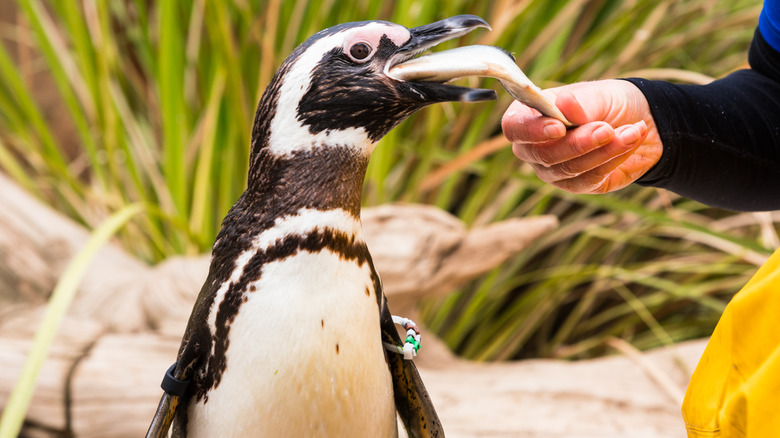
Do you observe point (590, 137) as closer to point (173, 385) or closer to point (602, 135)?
point (602, 135)

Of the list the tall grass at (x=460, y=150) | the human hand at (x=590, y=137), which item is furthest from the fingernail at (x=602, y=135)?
the tall grass at (x=460, y=150)

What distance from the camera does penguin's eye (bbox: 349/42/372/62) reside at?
0.48 m

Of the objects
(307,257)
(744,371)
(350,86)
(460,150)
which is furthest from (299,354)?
(460,150)

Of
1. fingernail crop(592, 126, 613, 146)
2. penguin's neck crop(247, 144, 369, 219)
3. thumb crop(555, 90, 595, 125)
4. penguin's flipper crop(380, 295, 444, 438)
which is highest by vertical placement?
penguin's neck crop(247, 144, 369, 219)

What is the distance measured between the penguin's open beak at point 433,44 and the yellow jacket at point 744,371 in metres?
0.26

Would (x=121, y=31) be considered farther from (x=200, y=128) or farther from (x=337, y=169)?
(x=337, y=169)

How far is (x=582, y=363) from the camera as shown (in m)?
1.18

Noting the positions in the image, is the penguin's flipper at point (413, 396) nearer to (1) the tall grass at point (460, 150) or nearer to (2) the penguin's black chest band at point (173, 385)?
(2) the penguin's black chest band at point (173, 385)

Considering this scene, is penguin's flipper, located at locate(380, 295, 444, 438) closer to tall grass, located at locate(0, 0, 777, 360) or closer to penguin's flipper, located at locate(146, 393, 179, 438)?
penguin's flipper, located at locate(146, 393, 179, 438)

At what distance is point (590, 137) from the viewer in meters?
0.48

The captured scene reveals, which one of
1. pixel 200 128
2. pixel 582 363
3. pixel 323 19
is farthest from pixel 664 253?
pixel 200 128

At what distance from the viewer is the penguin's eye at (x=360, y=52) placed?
0.48m

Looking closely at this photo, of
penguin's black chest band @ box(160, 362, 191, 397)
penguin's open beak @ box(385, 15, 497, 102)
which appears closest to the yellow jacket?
penguin's open beak @ box(385, 15, 497, 102)

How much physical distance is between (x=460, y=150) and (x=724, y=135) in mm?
728
